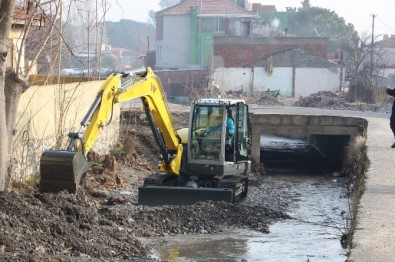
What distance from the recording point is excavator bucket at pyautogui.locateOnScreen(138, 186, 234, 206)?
20203 mm

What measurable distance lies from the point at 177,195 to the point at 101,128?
393 centimetres

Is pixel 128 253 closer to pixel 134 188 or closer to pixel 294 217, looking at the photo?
pixel 294 217

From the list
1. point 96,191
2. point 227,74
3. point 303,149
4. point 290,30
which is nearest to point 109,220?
point 96,191

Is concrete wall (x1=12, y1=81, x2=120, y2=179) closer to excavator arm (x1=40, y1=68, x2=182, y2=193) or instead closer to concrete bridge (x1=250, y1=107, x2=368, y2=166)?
excavator arm (x1=40, y1=68, x2=182, y2=193)

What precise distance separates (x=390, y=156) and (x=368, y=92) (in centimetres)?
3933

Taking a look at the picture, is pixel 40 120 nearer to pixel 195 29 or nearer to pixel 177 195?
pixel 177 195

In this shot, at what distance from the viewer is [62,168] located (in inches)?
583

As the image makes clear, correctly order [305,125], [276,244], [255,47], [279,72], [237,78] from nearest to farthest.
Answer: [276,244]
[305,125]
[279,72]
[237,78]
[255,47]

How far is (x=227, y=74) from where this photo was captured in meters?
72.0

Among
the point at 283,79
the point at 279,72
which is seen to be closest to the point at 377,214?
the point at 279,72

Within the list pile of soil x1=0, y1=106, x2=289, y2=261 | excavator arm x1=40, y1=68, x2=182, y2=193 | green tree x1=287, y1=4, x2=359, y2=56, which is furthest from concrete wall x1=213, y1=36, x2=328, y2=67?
excavator arm x1=40, y1=68, x2=182, y2=193

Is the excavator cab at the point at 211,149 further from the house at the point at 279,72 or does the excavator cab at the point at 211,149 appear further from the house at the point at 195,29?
the house at the point at 195,29

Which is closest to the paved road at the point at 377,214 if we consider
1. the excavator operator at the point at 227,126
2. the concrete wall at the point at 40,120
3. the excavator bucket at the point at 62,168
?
the excavator operator at the point at 227,126

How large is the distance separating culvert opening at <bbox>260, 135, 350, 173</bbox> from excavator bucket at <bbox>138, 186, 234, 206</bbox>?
46.4 feet
